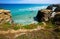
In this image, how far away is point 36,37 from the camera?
11539 millimetres

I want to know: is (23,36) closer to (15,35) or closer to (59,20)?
(15,35)

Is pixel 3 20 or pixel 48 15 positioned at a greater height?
pixel 3 20

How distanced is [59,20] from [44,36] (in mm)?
8334

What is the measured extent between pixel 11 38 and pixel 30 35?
1.52 metres

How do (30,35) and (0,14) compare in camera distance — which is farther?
(0,14)

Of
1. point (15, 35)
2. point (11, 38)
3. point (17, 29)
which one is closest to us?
point (11, 38)

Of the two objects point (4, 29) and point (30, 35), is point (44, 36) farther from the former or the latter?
point (4, 29)

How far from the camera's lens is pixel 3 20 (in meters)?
18.9

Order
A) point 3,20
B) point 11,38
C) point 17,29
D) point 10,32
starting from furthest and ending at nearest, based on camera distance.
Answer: point 3,20
point 17,29
point 10,32
point 11,38

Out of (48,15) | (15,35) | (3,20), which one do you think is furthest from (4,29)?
(48,15)

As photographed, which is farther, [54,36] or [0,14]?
[0,14]

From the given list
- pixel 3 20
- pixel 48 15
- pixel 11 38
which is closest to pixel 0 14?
pixel 3 20

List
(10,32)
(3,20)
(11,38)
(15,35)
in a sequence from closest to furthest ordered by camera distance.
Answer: (11,38)
(15,35)
(10,32)
(3,20)

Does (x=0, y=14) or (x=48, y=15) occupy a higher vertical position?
(x=0, y=14)
